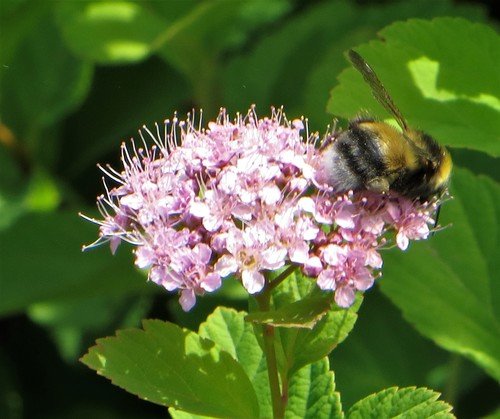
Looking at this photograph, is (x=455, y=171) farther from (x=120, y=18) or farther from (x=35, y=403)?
(x=35, y=403)

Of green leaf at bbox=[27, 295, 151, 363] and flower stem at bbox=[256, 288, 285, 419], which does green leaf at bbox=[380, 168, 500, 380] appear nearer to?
flower stem at bbox=[256, 288, 285, 419]

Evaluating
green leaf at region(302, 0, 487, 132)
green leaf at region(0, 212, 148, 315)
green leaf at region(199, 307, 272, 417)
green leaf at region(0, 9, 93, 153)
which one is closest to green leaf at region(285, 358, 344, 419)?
green leaf at region(199, 307, 272, 417)

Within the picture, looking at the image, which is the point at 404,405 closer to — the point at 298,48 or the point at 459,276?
the point at 459,276

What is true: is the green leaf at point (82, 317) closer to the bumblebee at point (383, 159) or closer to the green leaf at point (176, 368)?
the green leaf at point (176, 368)

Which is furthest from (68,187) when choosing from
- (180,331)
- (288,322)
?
(288,322)

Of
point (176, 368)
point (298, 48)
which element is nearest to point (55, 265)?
point (298, 48)

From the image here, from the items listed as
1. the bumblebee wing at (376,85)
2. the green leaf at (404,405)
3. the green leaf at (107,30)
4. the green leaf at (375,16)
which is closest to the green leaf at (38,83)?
the green leaf at (107,30)
